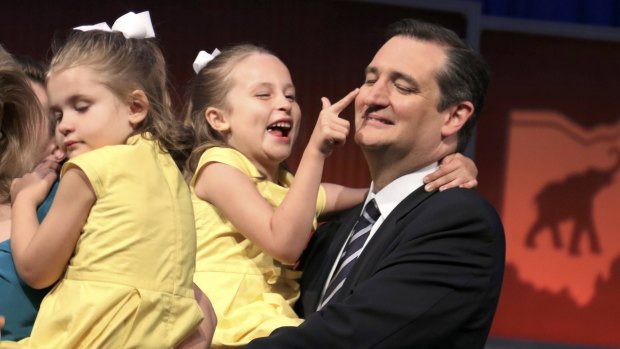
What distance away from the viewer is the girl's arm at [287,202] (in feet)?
8.75

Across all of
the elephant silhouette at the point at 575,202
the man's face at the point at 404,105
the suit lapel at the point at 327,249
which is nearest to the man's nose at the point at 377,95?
the man's face at the point at 404,105

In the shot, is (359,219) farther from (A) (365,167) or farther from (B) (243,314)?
(A) (365,167)

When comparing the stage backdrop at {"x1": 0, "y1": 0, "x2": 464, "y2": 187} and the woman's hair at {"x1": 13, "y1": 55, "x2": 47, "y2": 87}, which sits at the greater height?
the woman's hair at {"x1": 13, "y1": 55, "x2": 47, "y2": 87}

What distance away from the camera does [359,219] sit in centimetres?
290

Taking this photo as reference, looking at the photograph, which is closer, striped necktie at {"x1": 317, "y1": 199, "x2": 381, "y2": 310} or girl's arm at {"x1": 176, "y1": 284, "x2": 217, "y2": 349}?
girl's arm at {"x1": 176, "y1": 284, "x2": 217, "y2": 349}

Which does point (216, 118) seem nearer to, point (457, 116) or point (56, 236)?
point (457, 116)

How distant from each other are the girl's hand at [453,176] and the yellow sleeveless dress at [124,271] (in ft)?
2.08

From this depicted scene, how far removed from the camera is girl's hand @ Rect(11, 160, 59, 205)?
2.40 metres

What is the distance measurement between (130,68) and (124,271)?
51 cm

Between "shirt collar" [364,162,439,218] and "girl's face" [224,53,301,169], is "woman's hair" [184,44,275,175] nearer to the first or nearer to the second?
"girl's face" [224,53,301,169]

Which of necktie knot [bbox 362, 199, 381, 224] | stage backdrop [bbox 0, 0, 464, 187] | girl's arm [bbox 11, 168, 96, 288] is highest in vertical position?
girl's arm [bbox 11, 168, 96, 288]

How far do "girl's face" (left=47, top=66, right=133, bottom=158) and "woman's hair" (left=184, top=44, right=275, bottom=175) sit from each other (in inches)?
20.3

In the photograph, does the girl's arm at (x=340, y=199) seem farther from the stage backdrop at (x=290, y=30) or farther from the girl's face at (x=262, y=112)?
the stage backdrop at (x=290, y=30)

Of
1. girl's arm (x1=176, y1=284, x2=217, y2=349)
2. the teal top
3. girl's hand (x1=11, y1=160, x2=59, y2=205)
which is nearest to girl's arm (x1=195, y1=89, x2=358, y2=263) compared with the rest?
girl's arm (x1=176, y1=284, x2=217, y2=349)
